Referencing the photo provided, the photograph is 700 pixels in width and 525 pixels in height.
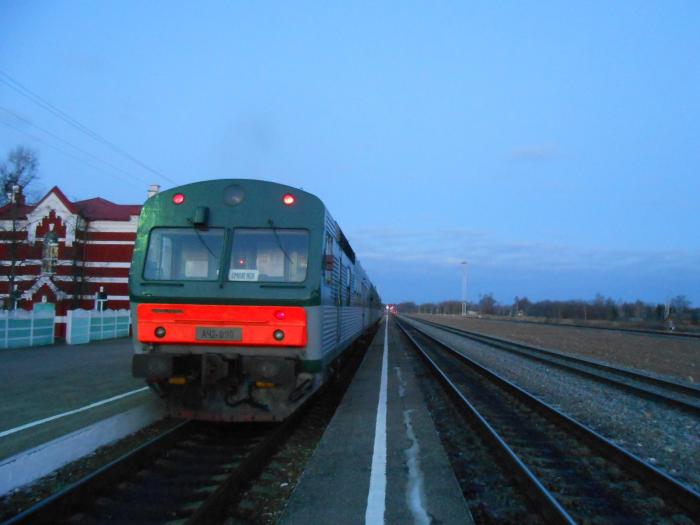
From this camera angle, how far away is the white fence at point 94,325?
18.9m

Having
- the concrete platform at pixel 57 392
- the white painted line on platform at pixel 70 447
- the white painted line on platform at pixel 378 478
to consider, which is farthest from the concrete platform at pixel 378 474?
the concrete platform at pixel 57 392

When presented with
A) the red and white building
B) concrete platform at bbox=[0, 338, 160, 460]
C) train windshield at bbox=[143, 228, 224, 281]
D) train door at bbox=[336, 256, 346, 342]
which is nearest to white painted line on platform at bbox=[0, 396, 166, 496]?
concrete platform at bbox=[0, 338, 160, 460]

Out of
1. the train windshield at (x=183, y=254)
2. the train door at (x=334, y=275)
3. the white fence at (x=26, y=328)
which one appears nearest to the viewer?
the train windshield at (x=183, y=254)

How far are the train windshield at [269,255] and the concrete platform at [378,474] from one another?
2248mm

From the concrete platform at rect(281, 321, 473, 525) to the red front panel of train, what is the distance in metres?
1.50

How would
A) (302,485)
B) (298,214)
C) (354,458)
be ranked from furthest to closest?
(298,214), (354,458), (302,485)

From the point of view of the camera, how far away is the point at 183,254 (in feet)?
24.0

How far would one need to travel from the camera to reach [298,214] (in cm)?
734

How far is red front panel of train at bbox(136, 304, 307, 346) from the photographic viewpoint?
6719mm

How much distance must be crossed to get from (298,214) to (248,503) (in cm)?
374

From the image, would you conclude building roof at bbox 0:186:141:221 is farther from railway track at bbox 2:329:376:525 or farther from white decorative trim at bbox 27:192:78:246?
railway track at bbox 2:329:376:525

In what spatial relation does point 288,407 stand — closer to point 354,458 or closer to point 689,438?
point 354,458

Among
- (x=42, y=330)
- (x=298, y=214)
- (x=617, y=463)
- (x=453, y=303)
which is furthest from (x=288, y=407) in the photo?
(x=453, y=303)

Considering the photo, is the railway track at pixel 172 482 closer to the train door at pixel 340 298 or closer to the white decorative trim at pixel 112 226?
the train door at pixel 340 298
